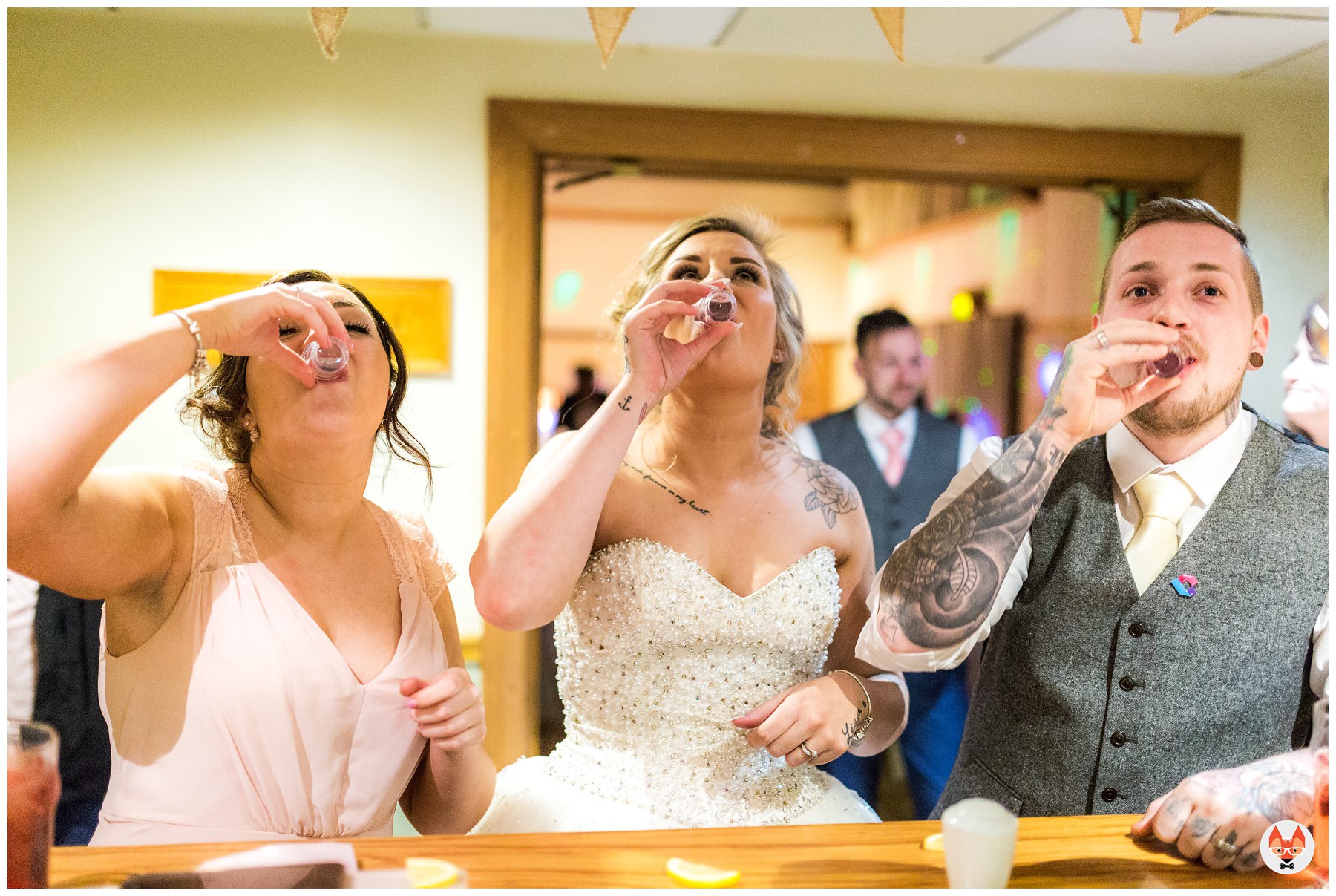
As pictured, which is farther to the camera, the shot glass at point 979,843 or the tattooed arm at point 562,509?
the tattooed arm at point 562,509

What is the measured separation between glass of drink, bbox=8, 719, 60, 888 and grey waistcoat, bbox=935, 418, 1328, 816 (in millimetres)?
1202

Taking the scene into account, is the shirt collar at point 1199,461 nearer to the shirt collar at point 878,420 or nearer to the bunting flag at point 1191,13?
the bunting flag at point 1191,13

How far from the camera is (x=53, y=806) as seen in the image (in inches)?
41.9

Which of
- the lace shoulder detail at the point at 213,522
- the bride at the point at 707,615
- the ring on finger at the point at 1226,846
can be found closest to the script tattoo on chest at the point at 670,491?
the bride at the point at 707,615

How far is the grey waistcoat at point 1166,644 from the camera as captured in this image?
4.27 feet

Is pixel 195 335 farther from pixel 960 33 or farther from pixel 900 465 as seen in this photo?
pixel 960 33

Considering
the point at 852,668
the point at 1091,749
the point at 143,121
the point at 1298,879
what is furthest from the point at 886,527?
the point at 143,121

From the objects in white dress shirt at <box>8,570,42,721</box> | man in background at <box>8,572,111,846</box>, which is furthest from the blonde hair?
white dress shirt at <box>8,570,42,721</box>

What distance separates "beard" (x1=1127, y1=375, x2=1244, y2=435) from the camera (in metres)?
1.36

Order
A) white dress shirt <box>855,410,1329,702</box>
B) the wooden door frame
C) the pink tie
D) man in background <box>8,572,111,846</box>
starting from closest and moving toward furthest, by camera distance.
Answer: white dress shirt <box>855,410,1329,702</box> → man in background <box>8,572,111,846</box> → the wooden door frame → the pink tie

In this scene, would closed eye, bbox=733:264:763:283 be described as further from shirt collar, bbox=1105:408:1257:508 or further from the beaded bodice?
shirt collar, bbox=1105:408:1257:508

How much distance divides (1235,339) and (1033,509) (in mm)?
372

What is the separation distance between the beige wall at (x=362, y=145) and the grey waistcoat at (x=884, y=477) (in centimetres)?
102

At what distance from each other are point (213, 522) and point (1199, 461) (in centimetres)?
133
